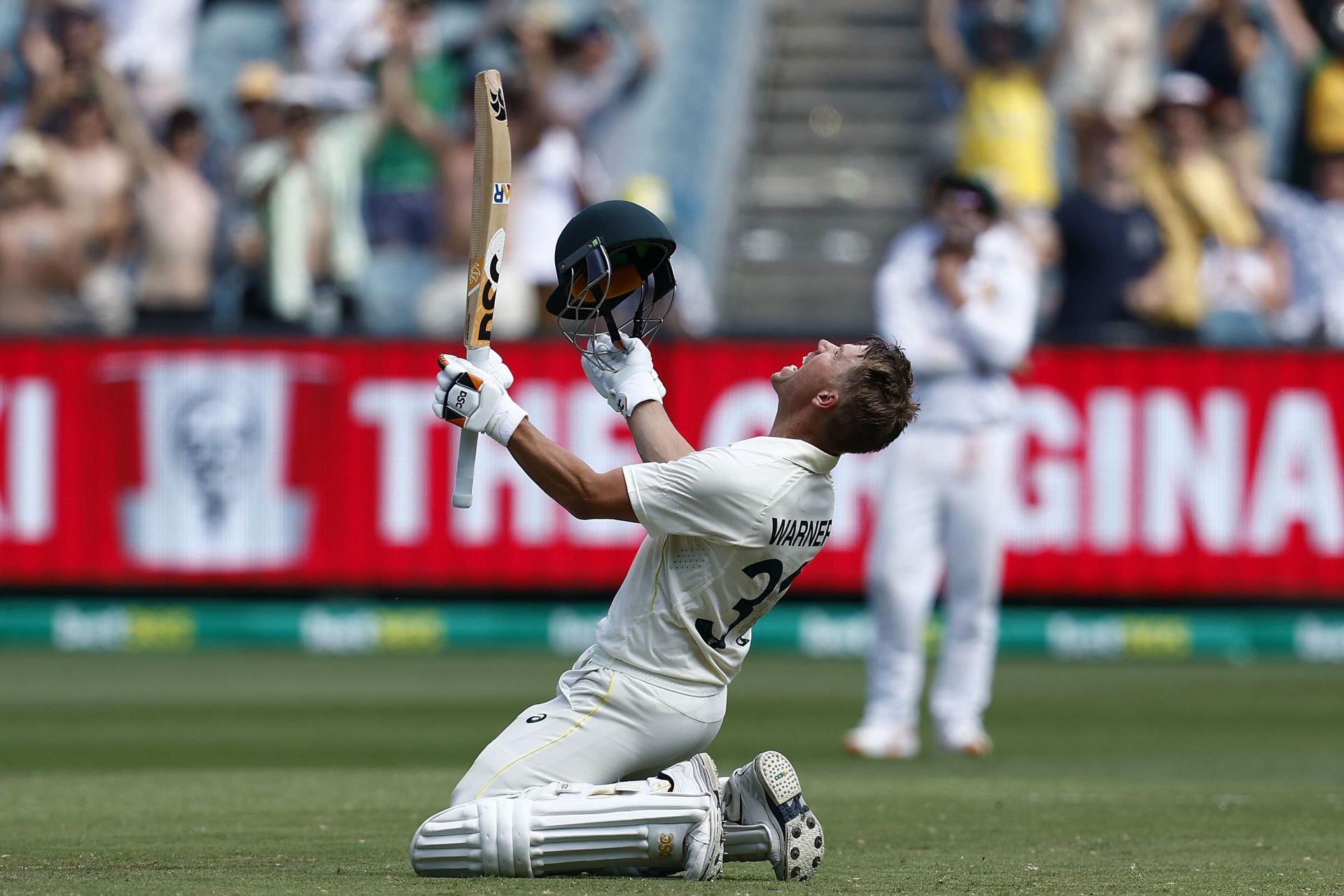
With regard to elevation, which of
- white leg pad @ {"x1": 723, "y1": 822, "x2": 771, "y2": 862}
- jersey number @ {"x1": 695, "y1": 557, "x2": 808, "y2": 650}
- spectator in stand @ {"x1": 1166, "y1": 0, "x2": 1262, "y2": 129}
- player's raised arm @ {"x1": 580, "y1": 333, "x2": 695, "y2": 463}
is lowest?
white leg pad @ {"x1": 723, "y1": 822, "x2": 771, "y2": 862}

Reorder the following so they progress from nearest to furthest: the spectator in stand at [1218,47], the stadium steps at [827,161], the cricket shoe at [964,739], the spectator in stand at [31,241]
Result: the cricket shoe at [964,739] → the spectator in stand at [31,241] → the spectator in stand at [1218,47] → the stadium steps at [827,161]

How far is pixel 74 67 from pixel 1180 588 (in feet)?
28.6

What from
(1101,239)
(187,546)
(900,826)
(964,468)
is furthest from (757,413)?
(900,826)

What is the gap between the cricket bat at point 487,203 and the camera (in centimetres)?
568

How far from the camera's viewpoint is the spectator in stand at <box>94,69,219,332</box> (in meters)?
15.1

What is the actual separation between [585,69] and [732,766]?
881 centimetres

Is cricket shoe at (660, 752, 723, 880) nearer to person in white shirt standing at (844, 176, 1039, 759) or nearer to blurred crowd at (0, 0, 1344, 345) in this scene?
person in white shirt standing at (844, 176, 1039, 759)

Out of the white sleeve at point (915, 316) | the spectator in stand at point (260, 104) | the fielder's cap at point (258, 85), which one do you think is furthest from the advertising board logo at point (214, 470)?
the white sleeve at point (915, 316)

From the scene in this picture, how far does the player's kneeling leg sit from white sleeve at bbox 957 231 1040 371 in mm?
4372

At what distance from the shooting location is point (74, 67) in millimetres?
15984

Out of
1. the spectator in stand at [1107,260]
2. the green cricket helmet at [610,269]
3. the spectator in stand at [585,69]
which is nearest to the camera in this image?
the green cricket helmet at [610,269]

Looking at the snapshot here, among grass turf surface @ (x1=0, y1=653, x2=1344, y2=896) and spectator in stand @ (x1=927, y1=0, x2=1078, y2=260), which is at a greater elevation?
spectator in stand @ (x1=927, y1=0, x2=1078, y2=260)

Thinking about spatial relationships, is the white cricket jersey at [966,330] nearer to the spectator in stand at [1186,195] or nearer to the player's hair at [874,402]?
the player's hair at [874,402]

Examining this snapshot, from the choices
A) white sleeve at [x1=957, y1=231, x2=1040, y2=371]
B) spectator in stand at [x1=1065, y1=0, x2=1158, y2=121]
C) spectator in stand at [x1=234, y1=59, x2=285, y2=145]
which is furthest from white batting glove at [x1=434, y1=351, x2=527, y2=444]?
spectator in stand at [x1=1065, y1=0, x2=1158, y2=121]
